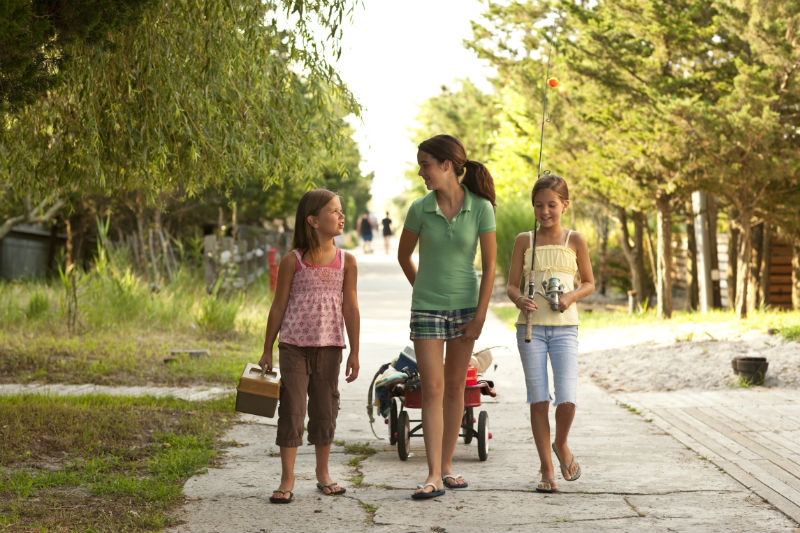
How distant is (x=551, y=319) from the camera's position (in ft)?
17.9

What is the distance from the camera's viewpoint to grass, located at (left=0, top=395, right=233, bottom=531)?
16.3ft

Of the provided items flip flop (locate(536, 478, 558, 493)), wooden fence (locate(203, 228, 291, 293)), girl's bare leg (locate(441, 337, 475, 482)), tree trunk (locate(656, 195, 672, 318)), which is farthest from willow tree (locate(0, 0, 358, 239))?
tree trunk (locate(656, 195, 672, 318))

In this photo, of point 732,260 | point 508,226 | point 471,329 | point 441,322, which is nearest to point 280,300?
point 441,322

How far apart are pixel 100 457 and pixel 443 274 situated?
2.62 m

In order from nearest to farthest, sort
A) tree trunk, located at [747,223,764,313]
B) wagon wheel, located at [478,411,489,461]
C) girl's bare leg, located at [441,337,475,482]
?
girl's bare leg, located at [441,337,475,482]
wagon wheel, located at [478,411,489,461]
tree trunk, located at [747,223,764,313]

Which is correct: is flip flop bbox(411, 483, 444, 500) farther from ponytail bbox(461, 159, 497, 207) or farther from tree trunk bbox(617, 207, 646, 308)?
tree trunk bbox(617, 207, 646, 308)

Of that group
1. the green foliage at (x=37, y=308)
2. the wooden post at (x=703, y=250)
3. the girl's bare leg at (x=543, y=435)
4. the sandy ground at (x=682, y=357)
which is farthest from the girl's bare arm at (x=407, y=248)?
the wooden post at (x=703, y=250)

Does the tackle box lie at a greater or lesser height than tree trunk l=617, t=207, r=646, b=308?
lesser

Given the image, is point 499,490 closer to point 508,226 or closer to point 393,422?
point 393,422

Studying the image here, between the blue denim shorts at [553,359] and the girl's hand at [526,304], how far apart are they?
0.14 metres

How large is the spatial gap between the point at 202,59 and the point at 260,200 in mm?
16269

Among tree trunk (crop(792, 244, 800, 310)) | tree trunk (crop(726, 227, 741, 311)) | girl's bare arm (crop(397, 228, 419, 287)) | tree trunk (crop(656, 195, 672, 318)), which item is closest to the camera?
girl's bare arm (crop(397, 228, 419, 287))

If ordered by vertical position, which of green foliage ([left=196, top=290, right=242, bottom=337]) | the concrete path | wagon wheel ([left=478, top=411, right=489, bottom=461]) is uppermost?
green foliage ([left=196, top=290, right=242, bottom=337])

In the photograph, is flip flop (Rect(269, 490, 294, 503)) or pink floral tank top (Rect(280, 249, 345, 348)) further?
pink floral tank top (Rect(280, 249, 345, 348))
